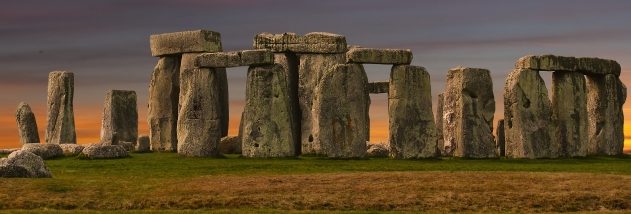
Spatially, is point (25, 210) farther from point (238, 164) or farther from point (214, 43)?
point (214, 43)

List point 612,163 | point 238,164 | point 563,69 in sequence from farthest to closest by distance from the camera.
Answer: point 563,69, point 612,163, point 238,164

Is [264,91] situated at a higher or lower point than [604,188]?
higher

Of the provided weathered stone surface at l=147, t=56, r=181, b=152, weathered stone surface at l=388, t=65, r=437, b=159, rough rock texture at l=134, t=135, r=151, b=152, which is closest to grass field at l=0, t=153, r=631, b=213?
weathered stone surface at l=388, t=65, r=437, b=159

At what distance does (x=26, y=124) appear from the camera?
5094 cm

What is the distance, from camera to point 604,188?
91.7 ft

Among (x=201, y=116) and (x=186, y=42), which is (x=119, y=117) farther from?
(x=201, y=116)

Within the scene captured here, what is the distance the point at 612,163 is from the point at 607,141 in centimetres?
615

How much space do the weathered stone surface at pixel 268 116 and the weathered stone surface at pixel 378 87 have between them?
27.0 ft

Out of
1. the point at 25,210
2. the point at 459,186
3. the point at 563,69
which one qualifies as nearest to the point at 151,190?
the point at 25,210

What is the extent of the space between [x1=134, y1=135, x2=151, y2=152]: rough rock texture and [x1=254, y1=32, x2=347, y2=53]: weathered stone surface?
7022 mm

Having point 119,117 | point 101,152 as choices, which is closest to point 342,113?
point 101,152

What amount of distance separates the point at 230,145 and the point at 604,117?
44.8 ft

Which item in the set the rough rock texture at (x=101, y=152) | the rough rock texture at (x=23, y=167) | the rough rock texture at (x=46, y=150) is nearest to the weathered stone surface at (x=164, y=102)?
the rough rock texture at (x=46, y=150)

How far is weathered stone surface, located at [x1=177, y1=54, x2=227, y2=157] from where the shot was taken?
41469 millimetres
